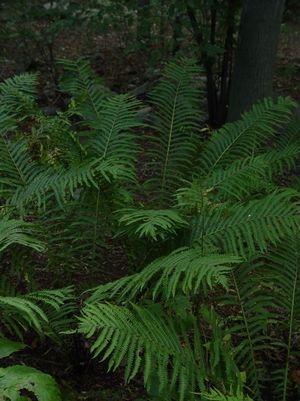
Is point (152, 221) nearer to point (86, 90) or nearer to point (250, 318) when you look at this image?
point (250, 318)

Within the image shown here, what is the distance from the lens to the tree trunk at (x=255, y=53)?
507cm

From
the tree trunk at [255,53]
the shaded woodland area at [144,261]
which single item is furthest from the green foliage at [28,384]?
the tree trunk at [255,53]

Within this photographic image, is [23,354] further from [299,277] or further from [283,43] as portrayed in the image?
[283,43]

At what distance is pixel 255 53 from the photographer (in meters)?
5.25

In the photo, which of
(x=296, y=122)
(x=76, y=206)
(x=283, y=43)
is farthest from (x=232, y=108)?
(x=283, y=43)

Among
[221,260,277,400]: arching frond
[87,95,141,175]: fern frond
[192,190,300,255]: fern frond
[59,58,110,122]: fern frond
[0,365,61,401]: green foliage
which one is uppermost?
[59,58,110,122]: fern frond

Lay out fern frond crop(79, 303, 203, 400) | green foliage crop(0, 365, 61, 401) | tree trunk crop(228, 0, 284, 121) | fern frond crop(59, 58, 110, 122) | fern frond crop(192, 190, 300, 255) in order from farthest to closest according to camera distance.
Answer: tree trunk crop(228, 0, 284, 121), fern frond crop(59, 58, 110, 122), fern frond crop(192, 190, 300, 255), fern frond crop(79, 303, 203, 400), green foliage crop(0, 365, 61, 401)

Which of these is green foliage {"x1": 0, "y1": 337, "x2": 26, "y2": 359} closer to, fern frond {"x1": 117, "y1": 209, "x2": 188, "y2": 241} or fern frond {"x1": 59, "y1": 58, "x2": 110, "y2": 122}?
fern frond {"x1": 117, "y1": 209, "x2": 188, "y2": 241}

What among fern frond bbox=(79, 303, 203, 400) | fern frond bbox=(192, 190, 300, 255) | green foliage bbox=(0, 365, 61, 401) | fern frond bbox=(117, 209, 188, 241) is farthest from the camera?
fern frond bbox=(192, 190, 300, 255)

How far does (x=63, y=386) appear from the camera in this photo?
9.09ft

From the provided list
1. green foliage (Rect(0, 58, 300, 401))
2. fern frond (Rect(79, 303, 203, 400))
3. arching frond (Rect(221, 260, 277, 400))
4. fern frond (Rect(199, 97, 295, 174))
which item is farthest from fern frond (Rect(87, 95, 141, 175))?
fern frond (Rect(79, 303, 203, 400))

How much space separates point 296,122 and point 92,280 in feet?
6.10

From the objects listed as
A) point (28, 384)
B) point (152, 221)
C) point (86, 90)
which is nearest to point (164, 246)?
point (152, 221)

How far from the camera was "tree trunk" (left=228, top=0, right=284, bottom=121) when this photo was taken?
507cm
